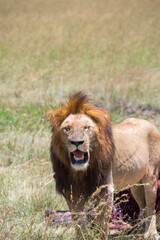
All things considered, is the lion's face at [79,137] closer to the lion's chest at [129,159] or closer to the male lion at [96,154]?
the male lion at [96,154]

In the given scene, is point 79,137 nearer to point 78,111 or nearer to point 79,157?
point 79,157

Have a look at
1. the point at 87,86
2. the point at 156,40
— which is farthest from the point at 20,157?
the point at 156,40

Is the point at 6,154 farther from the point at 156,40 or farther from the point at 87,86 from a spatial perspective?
the point at 156,40

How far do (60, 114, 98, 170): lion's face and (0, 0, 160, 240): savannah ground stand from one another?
281mm

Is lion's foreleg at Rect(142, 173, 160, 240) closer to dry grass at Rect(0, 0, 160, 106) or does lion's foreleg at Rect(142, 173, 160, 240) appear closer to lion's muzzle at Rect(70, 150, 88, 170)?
lion's muzzle at Rect(70, 150, 88, 170)

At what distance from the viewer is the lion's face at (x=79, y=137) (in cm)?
289

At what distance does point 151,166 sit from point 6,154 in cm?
193

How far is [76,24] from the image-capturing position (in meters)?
12.3

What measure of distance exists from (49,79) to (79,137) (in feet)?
16.8

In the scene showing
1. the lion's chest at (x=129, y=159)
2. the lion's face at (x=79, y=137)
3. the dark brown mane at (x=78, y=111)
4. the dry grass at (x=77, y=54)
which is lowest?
the lion's chest at (x=129, y=159)

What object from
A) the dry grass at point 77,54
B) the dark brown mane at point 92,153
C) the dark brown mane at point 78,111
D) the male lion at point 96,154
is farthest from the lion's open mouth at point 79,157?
the dry grass at point 77,54

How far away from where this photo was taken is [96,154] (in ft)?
10.2

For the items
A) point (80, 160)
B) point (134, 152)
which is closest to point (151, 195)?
point (134, 152)

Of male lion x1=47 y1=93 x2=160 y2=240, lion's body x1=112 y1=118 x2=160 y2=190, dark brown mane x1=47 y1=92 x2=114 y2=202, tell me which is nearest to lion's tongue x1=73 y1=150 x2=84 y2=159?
male lion x1=47 y1=93 x2=160 y2=240
